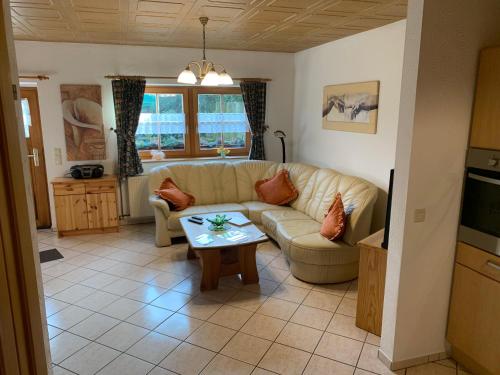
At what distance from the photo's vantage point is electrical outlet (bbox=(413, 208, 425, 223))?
7.44 ft

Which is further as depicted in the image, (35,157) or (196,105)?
(196,105)

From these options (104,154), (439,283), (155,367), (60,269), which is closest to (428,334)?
(439,283)

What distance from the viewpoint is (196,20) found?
11.8ft

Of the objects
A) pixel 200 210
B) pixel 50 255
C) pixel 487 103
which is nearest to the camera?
pixel 487 103

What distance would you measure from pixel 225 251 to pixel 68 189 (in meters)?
2.43

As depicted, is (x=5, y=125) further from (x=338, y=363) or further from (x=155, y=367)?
(x=338, y=363)

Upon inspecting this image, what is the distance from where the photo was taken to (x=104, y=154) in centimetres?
523

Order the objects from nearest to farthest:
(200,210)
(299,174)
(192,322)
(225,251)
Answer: (192,322) → (225,251) → (200,210) → (299,174)

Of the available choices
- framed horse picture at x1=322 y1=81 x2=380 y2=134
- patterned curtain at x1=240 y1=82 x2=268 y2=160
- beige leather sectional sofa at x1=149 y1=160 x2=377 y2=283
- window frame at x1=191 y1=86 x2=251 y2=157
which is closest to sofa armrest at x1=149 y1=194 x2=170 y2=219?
beige leather sectional sofa at x1=149 y1=160 x2=377 y2=283

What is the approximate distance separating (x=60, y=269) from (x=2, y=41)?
345 cm

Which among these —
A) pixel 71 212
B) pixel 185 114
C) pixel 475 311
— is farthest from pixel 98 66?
pixel 475 311

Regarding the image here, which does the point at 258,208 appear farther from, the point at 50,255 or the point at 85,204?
the point at 50,255

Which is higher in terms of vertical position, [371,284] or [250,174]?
[250,174]

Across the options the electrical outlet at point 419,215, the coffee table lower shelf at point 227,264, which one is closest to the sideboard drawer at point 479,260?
the electrical outlet at point 419,215
